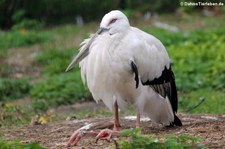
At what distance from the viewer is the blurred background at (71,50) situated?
993cm

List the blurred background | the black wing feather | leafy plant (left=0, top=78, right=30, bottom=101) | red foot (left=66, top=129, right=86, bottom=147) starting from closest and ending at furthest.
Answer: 1. red foot (left=66, top=129, right=86, bottom=147)
2. the black wing feather
3. the blurred background
4. leafy plant (left=0, top=78, right=30, bottom=101)

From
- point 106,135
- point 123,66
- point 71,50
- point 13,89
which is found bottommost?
point 13,89

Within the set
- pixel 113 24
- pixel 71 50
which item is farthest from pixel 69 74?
pixel 113 24

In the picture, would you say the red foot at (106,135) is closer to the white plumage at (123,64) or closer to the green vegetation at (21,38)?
the white plumage at (123,64)

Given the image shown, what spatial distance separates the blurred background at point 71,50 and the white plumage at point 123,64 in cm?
183

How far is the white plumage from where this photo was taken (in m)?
6.59

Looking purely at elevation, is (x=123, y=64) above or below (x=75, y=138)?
above

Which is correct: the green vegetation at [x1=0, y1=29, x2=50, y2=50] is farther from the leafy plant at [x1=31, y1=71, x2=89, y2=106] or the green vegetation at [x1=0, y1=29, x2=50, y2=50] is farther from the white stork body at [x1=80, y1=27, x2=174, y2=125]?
the white stork body at [x1=80, y1=27, x2=174, y2=125]

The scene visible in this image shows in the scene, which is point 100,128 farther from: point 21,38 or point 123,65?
point 21,38

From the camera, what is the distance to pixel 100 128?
285 inches

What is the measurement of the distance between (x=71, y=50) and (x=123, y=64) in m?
7.23

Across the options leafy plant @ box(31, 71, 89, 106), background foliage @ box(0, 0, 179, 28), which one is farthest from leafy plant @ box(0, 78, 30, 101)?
background foliage @ box(0, 0, 179, 28)

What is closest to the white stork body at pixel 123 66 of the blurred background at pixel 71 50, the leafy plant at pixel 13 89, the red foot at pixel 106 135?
the red foot at pixel 106 135

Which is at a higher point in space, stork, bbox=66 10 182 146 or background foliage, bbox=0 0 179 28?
stork, bbox=66 10 182 146
